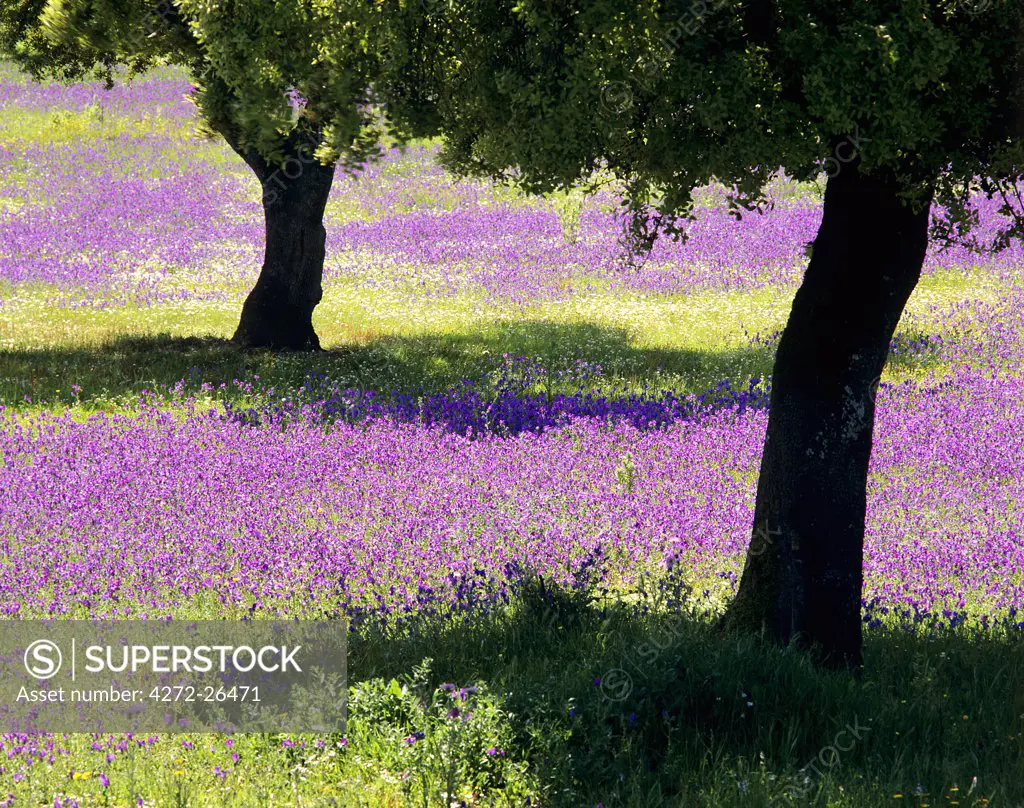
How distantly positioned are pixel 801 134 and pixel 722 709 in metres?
3.25

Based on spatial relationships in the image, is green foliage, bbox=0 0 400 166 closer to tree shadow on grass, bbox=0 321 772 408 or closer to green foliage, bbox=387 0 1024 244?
green foliage, bbox=387 0 1024 244

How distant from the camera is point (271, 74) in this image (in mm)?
6609

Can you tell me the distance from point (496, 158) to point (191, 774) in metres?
3.72

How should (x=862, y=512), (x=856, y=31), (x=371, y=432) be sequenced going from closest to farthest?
(x=856, y=31), (x=862, y=512), (x=371, y=432)

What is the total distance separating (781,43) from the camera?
5.99 meters

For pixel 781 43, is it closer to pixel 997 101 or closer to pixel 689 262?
pixel 997 101

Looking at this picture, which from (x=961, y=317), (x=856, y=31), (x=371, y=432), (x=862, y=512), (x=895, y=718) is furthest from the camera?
(x=961, y=317)

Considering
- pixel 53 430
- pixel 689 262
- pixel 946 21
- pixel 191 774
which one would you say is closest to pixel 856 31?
pixel 946 21

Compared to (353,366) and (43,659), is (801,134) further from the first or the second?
(353,366)

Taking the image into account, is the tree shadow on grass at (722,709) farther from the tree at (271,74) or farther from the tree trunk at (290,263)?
the tree trunk at (290,263)

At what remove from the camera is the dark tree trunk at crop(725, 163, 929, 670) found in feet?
21.8

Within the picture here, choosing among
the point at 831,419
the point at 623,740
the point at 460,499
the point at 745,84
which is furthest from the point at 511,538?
the point at 745,84

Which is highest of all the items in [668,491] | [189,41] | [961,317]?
[189,41]

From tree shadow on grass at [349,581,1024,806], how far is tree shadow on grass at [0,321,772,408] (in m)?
7.87
